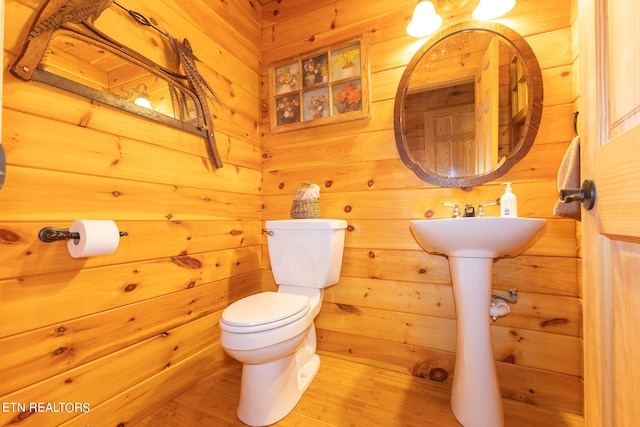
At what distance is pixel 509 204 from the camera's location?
120cm

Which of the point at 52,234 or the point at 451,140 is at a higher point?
the point at 451,140

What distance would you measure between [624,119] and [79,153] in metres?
1.49

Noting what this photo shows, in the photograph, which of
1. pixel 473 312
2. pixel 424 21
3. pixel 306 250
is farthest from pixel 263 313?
pixel 424 21

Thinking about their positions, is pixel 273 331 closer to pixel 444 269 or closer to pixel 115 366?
pixel 115 366

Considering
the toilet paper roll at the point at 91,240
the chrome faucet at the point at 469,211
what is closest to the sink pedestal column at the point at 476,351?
the chrome faucet at the point at 469,211

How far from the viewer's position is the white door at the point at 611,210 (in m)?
0.42

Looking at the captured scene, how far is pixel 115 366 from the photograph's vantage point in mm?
1062

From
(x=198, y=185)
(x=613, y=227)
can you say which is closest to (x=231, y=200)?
(x=198, y=185)

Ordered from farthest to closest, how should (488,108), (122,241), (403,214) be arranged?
(403,214) < (488,108) < (122,241)

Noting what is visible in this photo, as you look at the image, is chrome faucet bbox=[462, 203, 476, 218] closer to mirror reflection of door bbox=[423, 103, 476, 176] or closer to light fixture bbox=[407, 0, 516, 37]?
mirror reflection of door bbox=[423, 103, 476, 176]

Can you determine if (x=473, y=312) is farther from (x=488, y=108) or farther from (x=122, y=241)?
(x=122, y=241)

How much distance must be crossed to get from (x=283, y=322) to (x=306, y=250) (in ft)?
1.46

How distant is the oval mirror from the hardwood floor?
1.05 metres

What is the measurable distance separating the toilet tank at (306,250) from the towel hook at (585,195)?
37.7 inches
